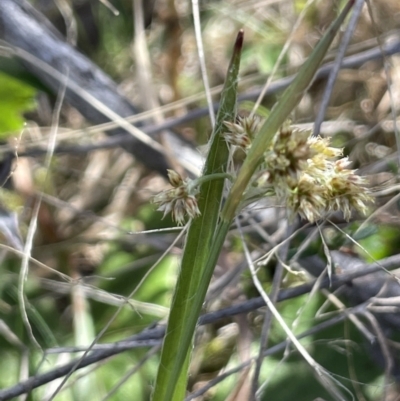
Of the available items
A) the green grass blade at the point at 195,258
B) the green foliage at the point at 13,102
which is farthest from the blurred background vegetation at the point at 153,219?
the green grass blade at the point at 195,258

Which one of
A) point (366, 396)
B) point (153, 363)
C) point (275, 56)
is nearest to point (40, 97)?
point (275, 56)

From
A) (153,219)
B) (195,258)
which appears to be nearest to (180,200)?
(195,258)

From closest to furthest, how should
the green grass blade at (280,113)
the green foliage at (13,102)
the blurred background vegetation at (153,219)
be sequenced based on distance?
1. the green grass blade at (280,113)
2. the blurred background vegetation at (153,219)
3. the green foliage at (13,102)

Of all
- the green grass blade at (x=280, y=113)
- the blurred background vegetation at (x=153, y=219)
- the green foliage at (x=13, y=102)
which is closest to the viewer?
the green grass blade at (x=280, y=113)

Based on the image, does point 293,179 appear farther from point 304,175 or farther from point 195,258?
point 195,258

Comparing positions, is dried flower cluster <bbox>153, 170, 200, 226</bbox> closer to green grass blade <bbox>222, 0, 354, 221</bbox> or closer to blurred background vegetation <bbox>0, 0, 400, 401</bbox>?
green grass blade <bbox>222, 0, 354, 221</bbox>

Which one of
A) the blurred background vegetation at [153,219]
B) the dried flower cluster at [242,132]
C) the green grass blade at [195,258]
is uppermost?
the blurred background vegetation at [153,219]

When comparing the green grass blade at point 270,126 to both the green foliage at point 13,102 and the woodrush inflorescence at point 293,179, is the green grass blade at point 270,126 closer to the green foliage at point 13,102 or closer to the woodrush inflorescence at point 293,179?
the woodrush inflorescence at point 293,179

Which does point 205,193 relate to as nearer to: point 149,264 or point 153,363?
point 153,363
